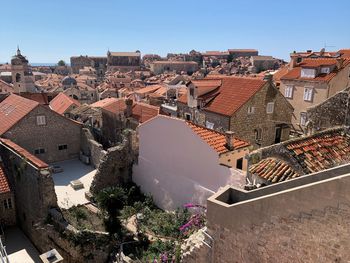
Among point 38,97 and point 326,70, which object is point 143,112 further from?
point 38,97

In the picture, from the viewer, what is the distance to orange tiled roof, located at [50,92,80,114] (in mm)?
37269

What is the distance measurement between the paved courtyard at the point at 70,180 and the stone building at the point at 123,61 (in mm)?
130055

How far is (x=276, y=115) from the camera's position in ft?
77.7

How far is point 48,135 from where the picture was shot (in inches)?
997

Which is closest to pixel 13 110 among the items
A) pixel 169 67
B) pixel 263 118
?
pixel 263 118

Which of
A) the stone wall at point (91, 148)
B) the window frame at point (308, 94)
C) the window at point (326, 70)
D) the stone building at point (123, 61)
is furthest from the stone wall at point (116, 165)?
the stone building at point (123, 61)

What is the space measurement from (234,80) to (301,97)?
7.85m

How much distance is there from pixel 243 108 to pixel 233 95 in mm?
1692

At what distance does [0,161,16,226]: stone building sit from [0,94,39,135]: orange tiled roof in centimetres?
603

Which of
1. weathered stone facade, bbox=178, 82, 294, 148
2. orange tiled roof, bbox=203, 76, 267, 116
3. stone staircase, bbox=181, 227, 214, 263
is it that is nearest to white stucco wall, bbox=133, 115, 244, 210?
stone staircase, bbox=181, 227, 214, 263

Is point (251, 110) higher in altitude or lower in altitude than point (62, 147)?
higher

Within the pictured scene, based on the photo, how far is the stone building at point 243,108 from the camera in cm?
2162

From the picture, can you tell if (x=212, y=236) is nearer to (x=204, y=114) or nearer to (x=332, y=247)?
(x=332, y=247)

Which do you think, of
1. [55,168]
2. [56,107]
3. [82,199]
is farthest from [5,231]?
[56,107]
